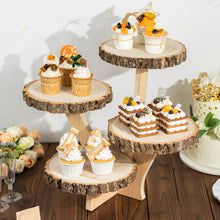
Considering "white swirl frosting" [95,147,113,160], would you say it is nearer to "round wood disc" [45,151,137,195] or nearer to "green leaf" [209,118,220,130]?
"round wood disc" [45,151,137,195]

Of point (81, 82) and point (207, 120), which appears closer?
point (81, 82)

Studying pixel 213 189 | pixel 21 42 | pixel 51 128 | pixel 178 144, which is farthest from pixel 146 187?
pixel 21 42

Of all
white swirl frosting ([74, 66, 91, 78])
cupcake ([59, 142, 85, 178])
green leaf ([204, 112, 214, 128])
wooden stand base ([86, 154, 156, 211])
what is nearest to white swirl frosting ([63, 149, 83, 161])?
cupcake ([59, 142, 85, 178])

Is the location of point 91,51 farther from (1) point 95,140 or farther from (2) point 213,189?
(2) point 213,189

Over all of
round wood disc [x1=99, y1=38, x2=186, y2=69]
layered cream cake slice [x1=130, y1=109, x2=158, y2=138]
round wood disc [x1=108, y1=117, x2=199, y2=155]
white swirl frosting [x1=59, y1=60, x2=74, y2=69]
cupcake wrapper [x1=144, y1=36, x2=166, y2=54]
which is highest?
cupcake wrapper [x1=144, y1=36, x2=166, y2=54]

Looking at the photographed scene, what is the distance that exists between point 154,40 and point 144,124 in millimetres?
439

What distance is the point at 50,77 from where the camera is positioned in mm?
2844

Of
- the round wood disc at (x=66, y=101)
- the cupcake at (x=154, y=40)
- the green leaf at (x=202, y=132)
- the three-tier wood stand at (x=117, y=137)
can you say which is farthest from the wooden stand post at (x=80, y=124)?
the green leaf at (x=202, y=132)

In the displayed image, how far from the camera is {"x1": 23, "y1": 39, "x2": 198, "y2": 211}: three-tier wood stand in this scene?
2703 mm

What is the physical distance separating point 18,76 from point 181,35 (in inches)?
38.5

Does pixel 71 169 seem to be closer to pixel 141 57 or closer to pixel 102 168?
pixel 102 168

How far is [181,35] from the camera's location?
349 cm

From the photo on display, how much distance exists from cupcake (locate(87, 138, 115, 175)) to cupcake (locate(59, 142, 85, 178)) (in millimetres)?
53

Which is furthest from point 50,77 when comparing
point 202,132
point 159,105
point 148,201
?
point 202,132
